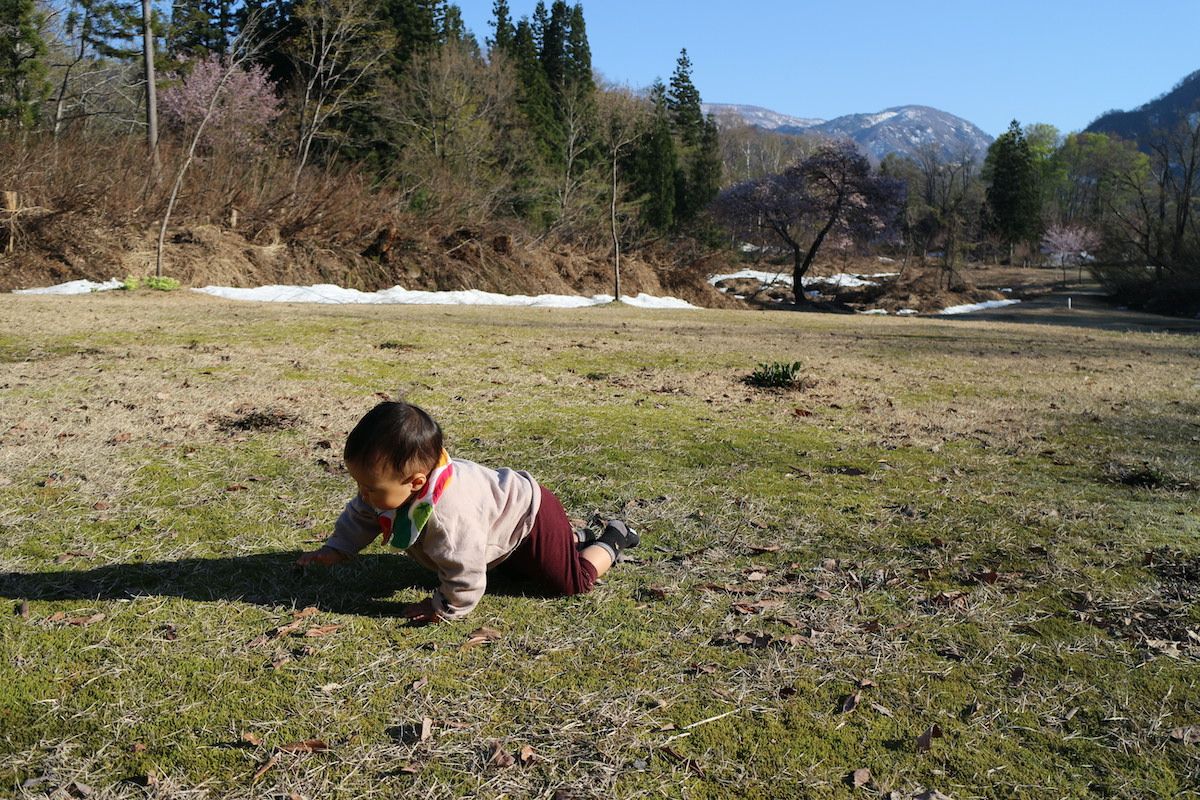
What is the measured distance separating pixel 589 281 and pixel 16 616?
26.8 m

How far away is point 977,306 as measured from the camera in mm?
33875

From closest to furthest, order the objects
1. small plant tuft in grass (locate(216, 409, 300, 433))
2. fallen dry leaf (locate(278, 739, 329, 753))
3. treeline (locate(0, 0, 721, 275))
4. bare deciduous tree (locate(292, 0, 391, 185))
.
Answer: fallen dry leaf (locate(278, 739, 329, 753)), small plant tuft in grass (locate(216, 409, 300, 433)), treeline (locate(0, 0, 721, 275)), bare deciduous tree (locate(292, 0, 391, 185))

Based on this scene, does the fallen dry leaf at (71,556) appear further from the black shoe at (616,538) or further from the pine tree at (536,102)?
the pine tree at (536,102)

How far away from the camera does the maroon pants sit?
2.81 metres

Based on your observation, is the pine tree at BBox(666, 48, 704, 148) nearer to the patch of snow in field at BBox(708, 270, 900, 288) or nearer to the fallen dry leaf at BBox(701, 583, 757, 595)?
the patch of snow in field at BBox(708, 270, 900, 288)

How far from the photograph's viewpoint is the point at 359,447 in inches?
97.7

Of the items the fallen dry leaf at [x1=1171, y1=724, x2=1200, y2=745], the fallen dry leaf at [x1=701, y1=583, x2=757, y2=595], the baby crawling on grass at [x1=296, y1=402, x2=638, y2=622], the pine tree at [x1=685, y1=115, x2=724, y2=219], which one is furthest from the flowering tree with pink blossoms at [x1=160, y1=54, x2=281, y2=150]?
the fallen dry leaf at [x1=1171, y1=724, x2=1200, y2=745]

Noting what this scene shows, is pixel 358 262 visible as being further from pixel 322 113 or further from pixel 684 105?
pixel 684 105

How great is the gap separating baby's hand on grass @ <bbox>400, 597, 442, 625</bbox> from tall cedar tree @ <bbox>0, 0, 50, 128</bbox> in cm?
2771

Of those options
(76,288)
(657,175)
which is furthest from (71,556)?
(657,175)

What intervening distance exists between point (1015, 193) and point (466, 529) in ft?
213

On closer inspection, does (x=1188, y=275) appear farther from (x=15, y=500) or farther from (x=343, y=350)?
(x=15, y=500)

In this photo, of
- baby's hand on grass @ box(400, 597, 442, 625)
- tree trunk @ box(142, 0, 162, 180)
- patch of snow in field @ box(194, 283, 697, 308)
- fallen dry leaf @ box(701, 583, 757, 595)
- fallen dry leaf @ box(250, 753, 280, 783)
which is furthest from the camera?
tree trunk @ box(142, 0, 162, 180)

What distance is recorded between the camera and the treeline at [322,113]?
76.4 ft
